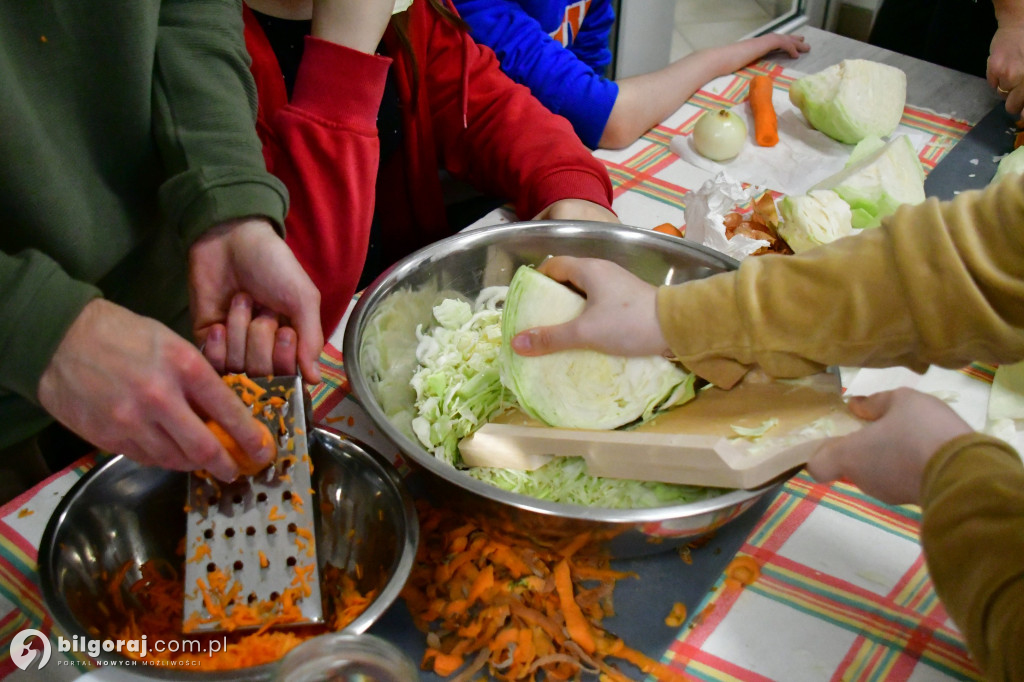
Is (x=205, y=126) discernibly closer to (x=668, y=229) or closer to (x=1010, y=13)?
(x=668, y=229)

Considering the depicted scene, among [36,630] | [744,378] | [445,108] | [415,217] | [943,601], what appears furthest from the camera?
[415,217]

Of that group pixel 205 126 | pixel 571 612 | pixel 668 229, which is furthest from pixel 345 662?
pixel 668 229

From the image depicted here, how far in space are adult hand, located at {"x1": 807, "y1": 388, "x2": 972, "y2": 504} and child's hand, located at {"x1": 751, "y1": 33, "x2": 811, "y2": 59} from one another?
5.91 feet

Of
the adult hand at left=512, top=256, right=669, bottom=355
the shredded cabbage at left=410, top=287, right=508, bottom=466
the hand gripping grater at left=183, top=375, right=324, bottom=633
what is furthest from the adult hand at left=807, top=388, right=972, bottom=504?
the hand gripping grater at left=183, top=375, right=324, bottom=633

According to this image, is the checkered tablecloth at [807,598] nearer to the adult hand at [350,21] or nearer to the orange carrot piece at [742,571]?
the orange carrot piece at [742,571]

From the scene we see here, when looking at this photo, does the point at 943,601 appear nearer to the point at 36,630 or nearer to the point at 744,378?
the point at 744,378

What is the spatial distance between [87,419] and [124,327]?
11 cm

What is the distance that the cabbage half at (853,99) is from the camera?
1.94 m

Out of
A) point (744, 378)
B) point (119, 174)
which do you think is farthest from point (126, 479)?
point (744, 378)

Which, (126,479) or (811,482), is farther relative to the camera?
(811,482)

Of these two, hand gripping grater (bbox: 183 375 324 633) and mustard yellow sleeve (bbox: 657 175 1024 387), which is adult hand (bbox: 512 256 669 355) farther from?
hand gripping grater (bbox: 183 375 324 633)

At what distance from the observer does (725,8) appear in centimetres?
478

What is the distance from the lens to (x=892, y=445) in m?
0.87

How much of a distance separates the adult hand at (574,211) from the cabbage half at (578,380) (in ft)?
1.58
